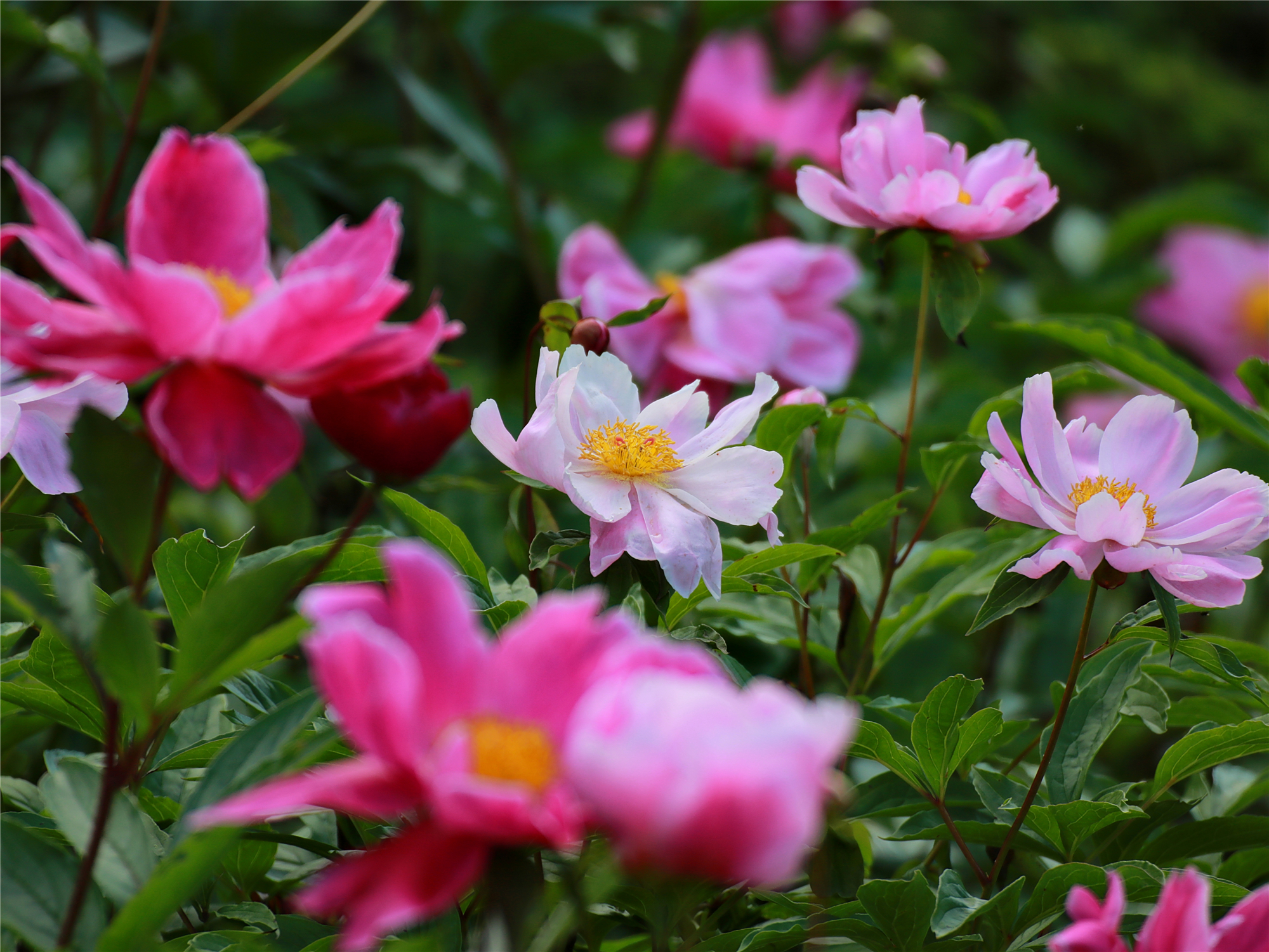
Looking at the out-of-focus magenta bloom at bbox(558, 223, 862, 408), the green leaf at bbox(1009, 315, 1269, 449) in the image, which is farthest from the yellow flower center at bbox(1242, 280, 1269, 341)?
the green leaf at bbox(1009, 315, 1269, 449)

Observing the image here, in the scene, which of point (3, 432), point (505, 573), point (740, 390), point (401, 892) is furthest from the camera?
point (740, 390)

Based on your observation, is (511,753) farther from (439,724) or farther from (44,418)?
(44,418)

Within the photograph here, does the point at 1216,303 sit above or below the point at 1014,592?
below

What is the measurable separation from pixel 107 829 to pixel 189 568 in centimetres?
13

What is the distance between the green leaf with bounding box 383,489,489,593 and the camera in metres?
0.48

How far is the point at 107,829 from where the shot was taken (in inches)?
13.4

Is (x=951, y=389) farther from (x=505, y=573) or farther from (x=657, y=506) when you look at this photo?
(x=657, y=506)

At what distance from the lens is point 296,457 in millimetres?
347

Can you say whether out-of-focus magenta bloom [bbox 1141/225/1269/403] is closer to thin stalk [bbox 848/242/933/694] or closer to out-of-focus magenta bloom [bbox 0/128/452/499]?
thin stalk [bbox 848/242/933/694]

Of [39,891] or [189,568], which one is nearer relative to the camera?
[39,891]

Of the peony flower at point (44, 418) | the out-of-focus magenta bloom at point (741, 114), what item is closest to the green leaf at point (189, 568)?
the peony flower at point (44, 418)

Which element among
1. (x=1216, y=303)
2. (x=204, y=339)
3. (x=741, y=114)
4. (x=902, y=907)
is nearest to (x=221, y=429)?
(x=204, y=339)

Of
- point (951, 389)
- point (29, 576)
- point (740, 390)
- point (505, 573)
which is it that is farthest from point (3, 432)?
point (951, 389)

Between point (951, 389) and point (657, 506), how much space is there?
25.4 inches
